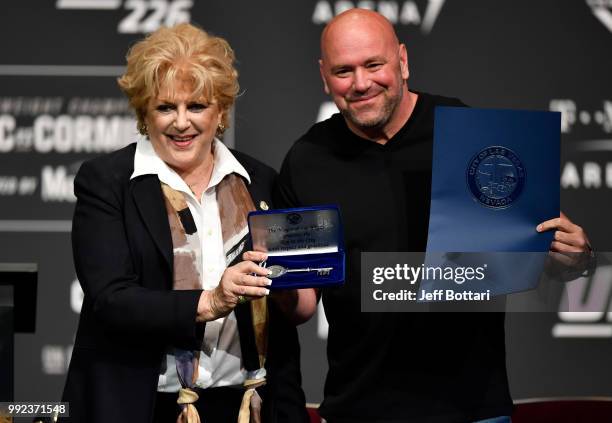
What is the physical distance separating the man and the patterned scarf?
16cm

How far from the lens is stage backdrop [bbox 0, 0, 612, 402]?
13.5 feet

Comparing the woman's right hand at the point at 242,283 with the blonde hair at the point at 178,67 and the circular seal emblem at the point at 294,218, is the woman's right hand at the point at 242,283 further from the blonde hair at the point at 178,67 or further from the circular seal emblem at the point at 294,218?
the blonde hair at the point at 178,67

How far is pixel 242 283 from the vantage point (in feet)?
7.72

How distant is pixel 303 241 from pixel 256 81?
1.89 m

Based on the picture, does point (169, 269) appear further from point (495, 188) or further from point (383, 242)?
point (495, 188)

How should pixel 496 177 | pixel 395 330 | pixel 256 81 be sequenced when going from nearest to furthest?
1. pixel 496 177
2. pixel 395 330
3. pixel 256 81

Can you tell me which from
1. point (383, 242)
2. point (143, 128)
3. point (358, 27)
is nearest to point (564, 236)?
point (383, 242)

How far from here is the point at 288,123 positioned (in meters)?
4.17

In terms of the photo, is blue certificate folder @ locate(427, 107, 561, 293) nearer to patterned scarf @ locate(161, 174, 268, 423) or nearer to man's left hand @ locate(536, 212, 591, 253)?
man's left hand @ locate(536, 212, 591, 253)

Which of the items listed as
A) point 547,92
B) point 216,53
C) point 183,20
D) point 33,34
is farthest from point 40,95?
point 547,92

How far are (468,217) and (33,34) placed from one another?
226cm

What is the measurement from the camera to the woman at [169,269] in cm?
253

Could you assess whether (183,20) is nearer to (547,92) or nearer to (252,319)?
(547,92)

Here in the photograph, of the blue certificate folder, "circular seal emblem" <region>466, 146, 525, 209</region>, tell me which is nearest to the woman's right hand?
the blue certificate folder
